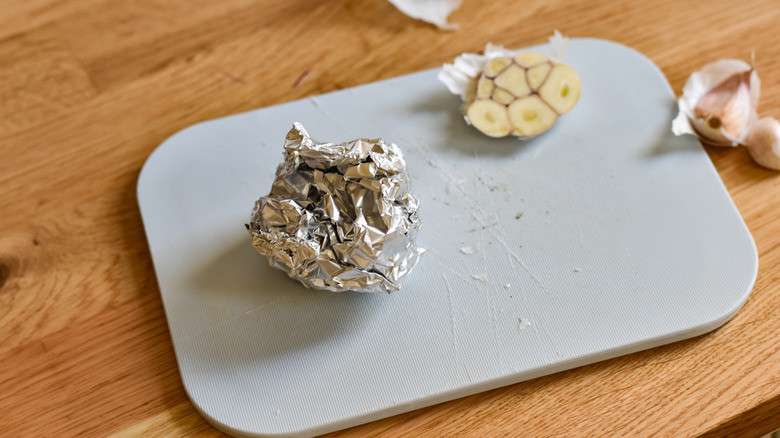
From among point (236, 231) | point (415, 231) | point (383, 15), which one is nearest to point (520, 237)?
point (415, 231)

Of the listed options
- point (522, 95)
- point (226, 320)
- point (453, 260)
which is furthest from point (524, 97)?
point (226, 320)

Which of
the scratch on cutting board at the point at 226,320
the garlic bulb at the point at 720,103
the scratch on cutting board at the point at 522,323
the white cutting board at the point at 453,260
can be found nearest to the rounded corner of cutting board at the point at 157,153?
the white cutting board at the point at 453,260

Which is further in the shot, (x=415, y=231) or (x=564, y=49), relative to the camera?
(x=564, y=49)

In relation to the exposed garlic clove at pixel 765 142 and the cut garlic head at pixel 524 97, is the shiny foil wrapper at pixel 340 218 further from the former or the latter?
the exposed garlic clove at pixel 765 142

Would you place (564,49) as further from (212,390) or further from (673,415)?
(212,390)

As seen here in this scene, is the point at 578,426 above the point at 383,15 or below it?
below

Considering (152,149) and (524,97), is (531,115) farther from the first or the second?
(152,149)
